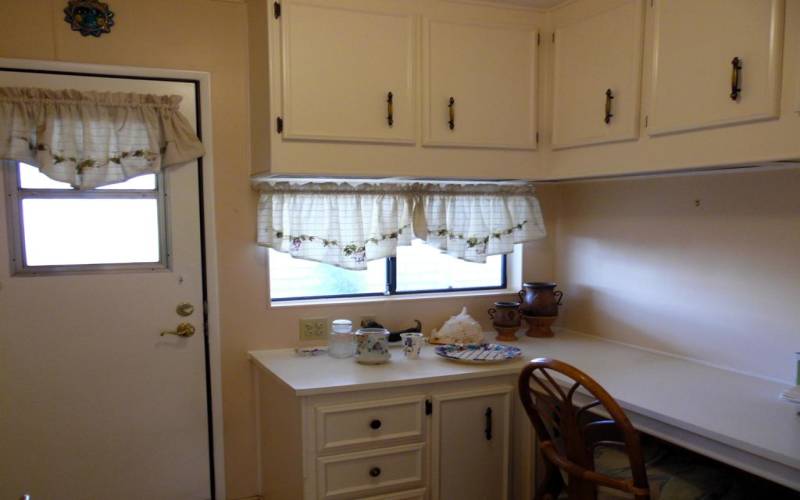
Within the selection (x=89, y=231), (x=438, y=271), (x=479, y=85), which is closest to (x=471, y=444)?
(x=438, y=271)

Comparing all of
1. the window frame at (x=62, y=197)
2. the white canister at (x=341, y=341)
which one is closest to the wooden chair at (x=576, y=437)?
the white canister at (x=341, y=341)

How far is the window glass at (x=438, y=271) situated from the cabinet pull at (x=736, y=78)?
140 centimetres

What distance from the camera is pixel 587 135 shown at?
2312mm

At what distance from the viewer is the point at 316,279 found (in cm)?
263

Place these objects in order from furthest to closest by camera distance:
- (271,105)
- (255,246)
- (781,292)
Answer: (255,246) → (271,105) → (781,292)

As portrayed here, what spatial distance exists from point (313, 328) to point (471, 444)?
825mm

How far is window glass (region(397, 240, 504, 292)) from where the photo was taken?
9.13ft

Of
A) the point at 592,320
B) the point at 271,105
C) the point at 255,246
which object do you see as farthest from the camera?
the point at 592,320

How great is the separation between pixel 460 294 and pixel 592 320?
0.64 meters

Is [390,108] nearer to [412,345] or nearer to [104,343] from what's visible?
[412,345]

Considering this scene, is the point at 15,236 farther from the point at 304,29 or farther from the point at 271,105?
the point at 304,29

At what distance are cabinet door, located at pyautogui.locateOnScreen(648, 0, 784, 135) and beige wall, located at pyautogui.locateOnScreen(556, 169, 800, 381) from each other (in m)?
0.39

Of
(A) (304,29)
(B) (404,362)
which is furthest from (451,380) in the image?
(A) (304,29)

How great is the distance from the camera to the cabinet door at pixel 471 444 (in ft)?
7.07
